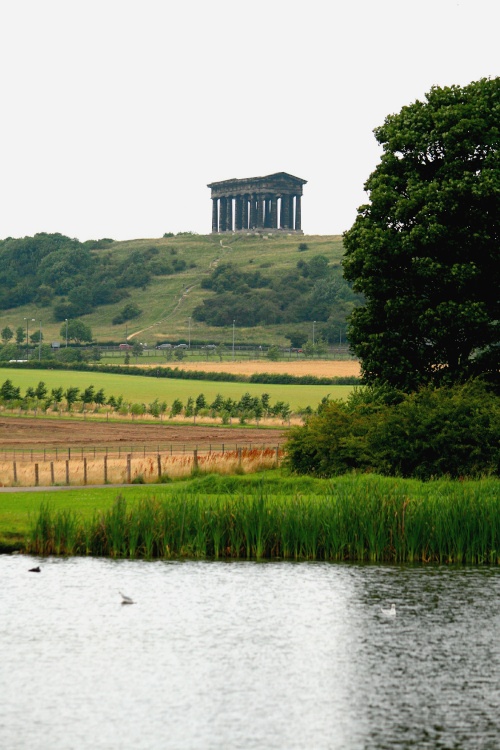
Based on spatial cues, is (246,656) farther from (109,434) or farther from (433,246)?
(109,434)

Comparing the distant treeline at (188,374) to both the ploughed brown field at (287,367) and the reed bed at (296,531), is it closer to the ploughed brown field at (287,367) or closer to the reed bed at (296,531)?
the ploughed brown field at (287,367)

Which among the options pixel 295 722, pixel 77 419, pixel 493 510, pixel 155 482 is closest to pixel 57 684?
pixel 295 722

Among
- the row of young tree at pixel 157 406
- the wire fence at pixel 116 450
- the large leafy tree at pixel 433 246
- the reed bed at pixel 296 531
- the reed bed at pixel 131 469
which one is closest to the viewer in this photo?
the reed bed at pixel 296 531

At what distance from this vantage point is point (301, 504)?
40.3 meters

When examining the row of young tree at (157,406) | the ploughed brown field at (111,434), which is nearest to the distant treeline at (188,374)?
the row of young tree at (157,406)

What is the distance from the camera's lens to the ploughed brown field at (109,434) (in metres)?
86.6

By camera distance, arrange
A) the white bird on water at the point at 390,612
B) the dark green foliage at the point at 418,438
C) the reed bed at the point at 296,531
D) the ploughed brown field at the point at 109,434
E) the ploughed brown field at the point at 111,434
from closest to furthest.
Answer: the white bird on water at the point at 390,612 → the reed bed at the point at 296,531 → the dark green foliage at the point at 418,438 → the ploughed brown field at the point at 111,434 → the ploughed brown field at the point at 109,434

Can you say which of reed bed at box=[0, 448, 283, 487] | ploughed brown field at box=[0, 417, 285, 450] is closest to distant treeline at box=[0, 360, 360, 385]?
ploughed brown field at box=[0, 417, 285, 450]

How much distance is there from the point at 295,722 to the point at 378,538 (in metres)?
15.1

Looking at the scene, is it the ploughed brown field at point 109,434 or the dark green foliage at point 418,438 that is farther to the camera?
the ploughed brown field at point 109,434

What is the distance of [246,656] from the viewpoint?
29.1 meters

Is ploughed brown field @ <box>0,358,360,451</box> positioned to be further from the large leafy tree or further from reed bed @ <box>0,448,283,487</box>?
the large leafy tree

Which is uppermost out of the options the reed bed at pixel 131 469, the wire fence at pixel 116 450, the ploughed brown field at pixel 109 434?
the reed bed at pixel 131 469

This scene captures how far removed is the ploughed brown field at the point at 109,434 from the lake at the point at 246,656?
46767mm
